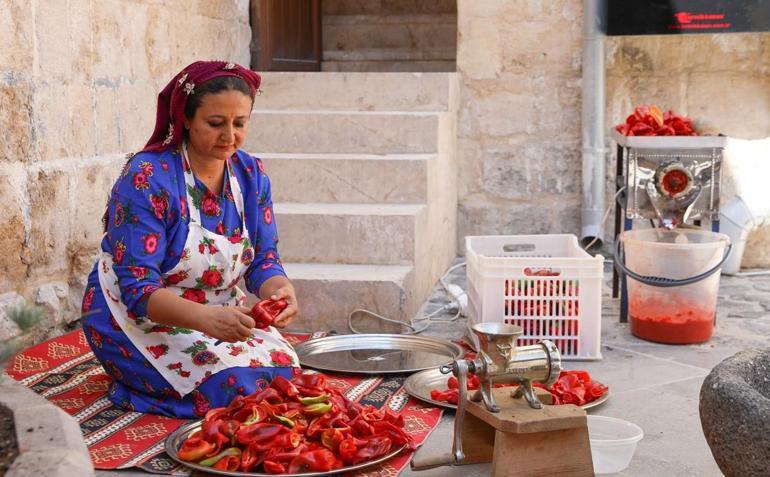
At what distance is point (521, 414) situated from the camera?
108 inches

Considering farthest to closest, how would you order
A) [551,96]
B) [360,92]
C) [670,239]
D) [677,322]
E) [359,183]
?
[551,96] → [360,92] → [359,183] → [670,239] → [677,322]

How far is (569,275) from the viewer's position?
421 cm

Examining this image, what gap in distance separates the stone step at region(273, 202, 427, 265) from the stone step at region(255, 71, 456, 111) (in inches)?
49.2

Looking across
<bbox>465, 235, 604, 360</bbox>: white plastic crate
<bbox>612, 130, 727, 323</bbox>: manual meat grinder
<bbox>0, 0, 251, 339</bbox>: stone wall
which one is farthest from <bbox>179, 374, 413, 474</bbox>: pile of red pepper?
<bbox>612, 130, 727, 323</bbox>: manual meat grinder

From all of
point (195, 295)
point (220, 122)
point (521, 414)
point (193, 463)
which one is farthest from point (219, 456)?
point (220, 122)

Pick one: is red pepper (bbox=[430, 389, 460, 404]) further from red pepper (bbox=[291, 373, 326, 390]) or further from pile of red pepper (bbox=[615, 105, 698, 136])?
pile of red pepper (bbox=[615, 105, 698, 136])

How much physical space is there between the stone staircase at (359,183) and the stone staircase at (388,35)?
2.16m

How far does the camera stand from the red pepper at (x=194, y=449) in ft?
9.45

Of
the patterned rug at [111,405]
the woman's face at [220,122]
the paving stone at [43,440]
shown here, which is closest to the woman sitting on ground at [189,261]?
the woman's face at [220,122]

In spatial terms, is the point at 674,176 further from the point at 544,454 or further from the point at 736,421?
the point at 736,421

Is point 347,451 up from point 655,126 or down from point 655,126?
down

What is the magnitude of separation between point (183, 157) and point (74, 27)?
135 centimetres

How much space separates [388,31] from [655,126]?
4.03 metres

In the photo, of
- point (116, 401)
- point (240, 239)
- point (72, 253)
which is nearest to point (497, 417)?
point (240, 239)
